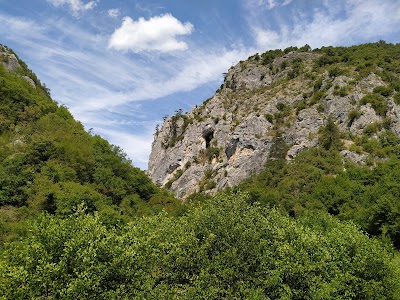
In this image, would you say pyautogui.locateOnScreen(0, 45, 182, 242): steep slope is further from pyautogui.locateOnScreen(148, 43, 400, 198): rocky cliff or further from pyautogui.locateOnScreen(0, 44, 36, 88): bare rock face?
pyautogui.locateOnScreen(148, 43, 400, 198): rocky cliff

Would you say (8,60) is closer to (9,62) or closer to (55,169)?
(9,62)

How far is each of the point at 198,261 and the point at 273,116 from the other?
3675 inches

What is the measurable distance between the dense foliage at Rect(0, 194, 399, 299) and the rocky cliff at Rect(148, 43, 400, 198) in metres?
59.1

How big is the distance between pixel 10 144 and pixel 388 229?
7144 cm

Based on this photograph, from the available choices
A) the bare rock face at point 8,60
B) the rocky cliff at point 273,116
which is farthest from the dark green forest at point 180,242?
the bare rock face at point 8,60

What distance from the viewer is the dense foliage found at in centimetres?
2411

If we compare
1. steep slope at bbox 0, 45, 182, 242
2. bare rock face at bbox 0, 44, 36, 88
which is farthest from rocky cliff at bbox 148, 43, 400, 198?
bare rock face at bbox 0, 44, 36, 88

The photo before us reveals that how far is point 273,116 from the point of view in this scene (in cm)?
11812

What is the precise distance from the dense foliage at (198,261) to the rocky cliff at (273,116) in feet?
194

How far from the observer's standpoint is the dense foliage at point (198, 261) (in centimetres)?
2411

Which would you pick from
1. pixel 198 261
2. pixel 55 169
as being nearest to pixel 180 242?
pixel 198 261

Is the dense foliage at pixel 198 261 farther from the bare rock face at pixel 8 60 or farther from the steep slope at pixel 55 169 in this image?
the bare rock face at pixel 8 60

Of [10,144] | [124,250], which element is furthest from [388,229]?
[10,144]

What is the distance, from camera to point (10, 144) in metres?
72.6
